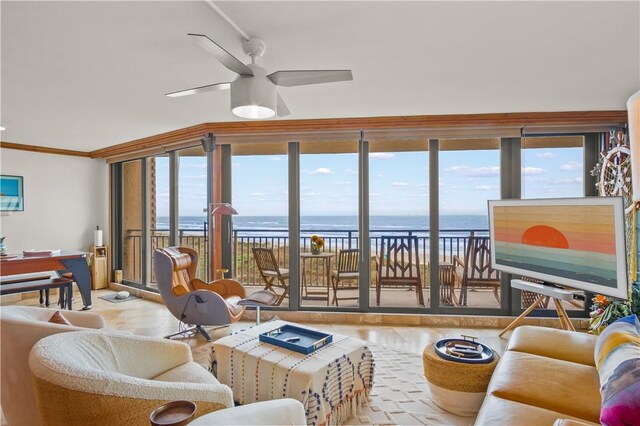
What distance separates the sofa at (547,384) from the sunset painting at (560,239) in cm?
76

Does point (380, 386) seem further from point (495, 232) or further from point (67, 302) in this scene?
point (67, 302)

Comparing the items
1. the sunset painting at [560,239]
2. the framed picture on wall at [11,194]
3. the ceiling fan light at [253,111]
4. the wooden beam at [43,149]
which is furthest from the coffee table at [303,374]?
the wooden beam at [43,149]

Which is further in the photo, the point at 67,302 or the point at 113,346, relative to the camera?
the point at 67,302

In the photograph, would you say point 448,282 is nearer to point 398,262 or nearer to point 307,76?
point 398,262

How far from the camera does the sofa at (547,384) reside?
1.52m

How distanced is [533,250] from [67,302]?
5.80 metres

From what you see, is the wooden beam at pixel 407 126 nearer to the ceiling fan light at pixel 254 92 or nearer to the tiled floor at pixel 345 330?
the ceiling fan light at pixel 254 92

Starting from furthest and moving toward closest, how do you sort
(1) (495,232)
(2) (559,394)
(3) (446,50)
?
(1) (495,232), (3) (446,50), (2) (559,394)

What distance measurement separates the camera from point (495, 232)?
3.63 metres

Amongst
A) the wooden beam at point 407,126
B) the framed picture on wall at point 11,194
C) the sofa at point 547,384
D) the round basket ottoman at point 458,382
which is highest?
the wooden beam at point 407,126

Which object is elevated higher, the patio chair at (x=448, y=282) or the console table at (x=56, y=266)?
the console table at (x=56, y=266)

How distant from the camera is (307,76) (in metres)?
2.05

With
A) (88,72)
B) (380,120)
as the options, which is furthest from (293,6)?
(380,120)

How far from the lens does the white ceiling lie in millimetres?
1910
